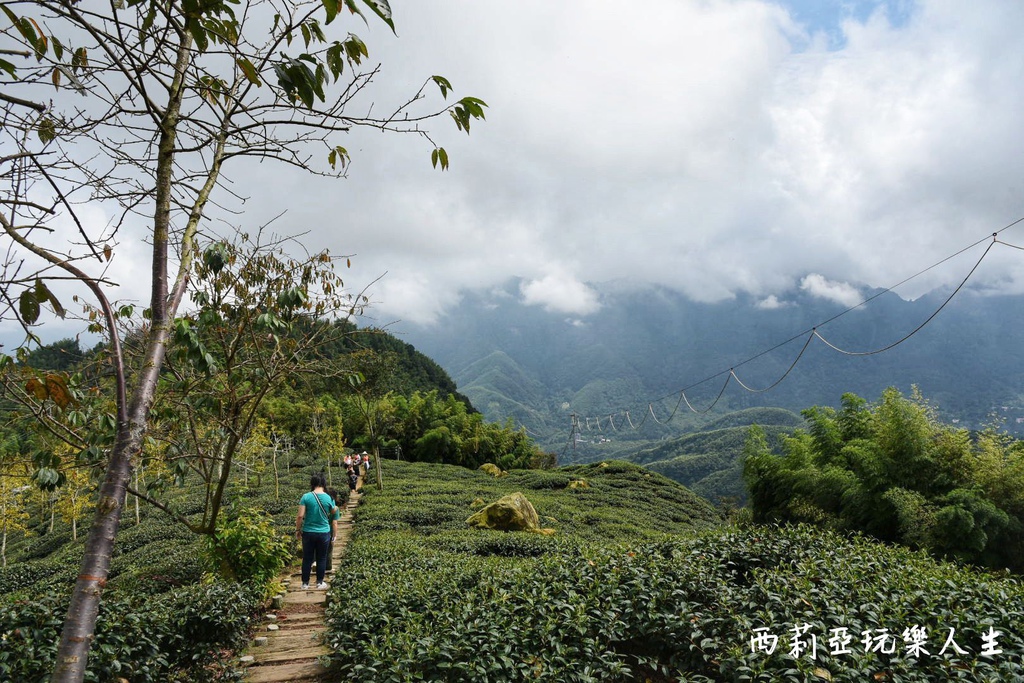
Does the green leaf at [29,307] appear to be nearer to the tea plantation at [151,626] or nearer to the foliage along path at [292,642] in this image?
the tea plantation at [151,626]

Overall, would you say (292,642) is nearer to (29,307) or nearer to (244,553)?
(244,553)

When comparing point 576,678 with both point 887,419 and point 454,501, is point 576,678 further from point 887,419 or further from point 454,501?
point 454,501

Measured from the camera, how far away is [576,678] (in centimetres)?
363

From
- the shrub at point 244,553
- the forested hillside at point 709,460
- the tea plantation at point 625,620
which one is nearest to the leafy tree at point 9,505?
the tea plantation at point 625,620

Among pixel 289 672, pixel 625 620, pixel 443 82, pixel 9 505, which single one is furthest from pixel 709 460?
pixel 443 82

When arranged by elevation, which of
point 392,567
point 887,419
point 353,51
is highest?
point 353,51

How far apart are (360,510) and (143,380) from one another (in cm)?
1429

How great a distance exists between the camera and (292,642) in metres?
5.71

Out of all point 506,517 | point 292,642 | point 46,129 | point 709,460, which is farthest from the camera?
point 709,460

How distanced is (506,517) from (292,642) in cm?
787

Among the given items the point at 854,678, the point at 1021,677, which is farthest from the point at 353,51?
the point at 1021,677

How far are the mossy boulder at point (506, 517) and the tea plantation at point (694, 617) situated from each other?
21.8ft

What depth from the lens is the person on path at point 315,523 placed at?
283 inches

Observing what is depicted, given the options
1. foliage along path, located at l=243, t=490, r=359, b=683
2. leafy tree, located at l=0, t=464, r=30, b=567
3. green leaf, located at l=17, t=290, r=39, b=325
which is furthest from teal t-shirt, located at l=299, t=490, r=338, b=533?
leafy tree, located at l=0, t=464, r=30, b=567
